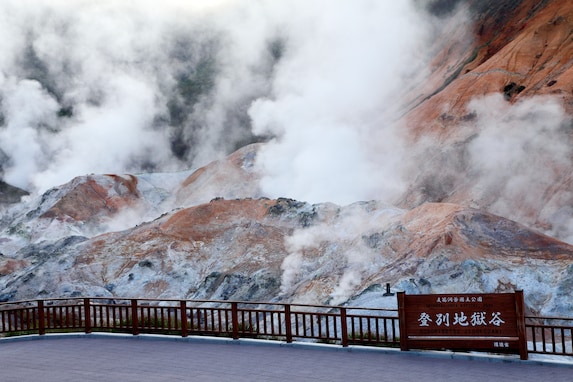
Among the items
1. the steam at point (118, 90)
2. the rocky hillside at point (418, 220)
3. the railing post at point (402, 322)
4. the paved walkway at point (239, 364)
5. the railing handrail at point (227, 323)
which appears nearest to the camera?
the paved walkway at point (239, 364)

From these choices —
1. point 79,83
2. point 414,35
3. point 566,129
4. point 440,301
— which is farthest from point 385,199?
point 79,83

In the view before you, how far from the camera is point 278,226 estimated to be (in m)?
28.4

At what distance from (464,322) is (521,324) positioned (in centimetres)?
82

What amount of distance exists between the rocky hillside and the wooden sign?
305 inches

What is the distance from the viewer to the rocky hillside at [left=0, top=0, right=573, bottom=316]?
20172mm

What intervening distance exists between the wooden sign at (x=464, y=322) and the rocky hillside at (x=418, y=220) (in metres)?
7.75

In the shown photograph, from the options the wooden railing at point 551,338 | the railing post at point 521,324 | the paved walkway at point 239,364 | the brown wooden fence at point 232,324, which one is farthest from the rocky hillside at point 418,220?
the railing post at point 521,324

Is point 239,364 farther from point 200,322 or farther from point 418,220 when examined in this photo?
point 418,220

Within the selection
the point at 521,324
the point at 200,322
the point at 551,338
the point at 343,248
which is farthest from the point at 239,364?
the point at 343,248

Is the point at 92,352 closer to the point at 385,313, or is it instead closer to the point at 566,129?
the point at 385,313

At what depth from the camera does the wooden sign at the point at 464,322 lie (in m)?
9.11

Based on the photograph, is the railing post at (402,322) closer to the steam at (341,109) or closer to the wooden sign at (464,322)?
the wooden sign at (464,322)

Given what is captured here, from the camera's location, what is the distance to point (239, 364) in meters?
9.13

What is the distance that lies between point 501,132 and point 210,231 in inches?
572
